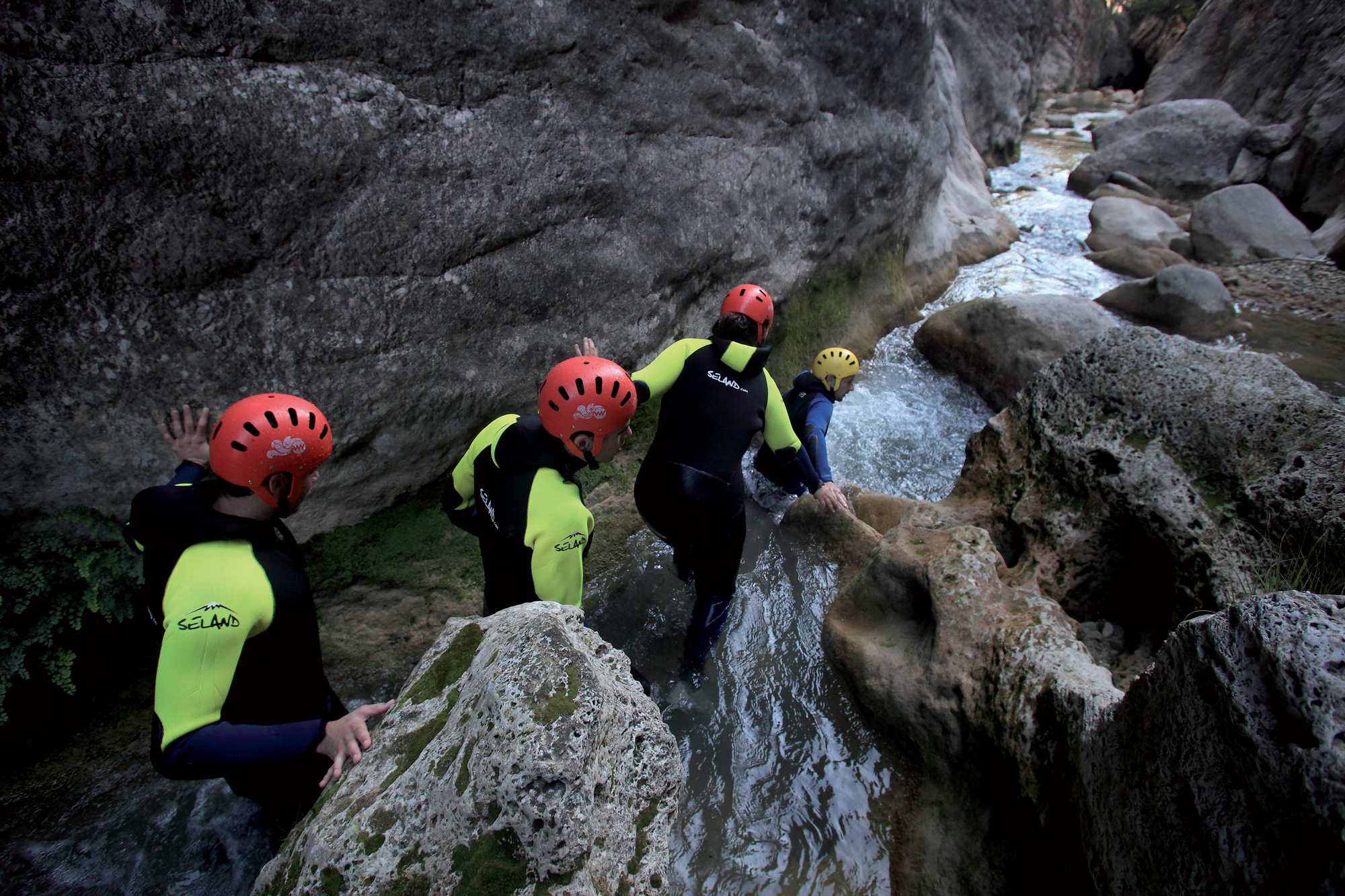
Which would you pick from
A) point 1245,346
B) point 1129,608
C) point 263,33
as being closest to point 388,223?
point 263,33

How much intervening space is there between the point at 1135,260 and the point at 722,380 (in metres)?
10.6

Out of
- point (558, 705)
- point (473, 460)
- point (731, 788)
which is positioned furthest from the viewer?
point (731, 788)

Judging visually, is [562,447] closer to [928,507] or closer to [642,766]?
[642,766]

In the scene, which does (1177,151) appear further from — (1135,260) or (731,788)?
(731,788)

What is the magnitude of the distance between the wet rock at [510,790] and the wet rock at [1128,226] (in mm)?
13165

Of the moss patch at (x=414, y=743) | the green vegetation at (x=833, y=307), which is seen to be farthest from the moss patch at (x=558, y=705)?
the green vegetation at (x=833, y=307)

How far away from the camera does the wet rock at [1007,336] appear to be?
7.18 meters

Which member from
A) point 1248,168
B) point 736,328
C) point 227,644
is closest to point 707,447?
point 736,328

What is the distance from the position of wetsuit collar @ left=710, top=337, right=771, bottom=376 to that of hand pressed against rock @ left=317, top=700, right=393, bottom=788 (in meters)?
2.35

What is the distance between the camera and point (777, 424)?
3.68 m

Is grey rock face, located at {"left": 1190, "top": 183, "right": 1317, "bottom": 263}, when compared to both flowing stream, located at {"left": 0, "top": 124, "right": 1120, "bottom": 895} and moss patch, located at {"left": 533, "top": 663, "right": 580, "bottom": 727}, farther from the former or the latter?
moss patch, located at {"left": 533, "top": 663, "right": 580, "bottom": 727}

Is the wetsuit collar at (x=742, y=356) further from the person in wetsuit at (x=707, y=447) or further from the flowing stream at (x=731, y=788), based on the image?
the flowing stream at (x=731, y=788)

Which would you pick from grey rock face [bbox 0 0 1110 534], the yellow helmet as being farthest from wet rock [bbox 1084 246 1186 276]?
the yellow helmet

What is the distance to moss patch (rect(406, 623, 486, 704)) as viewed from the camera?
6.54 feet
